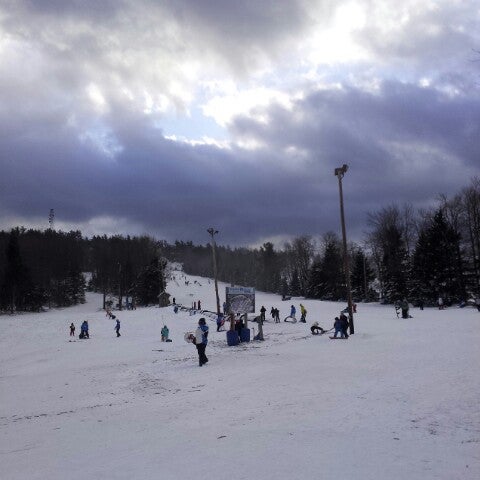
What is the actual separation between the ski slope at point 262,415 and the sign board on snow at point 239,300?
705cm

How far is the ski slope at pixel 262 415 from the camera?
20.8ft

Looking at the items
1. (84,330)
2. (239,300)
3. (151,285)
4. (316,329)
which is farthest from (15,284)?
(316,329)

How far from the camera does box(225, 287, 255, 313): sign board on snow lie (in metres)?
27.7

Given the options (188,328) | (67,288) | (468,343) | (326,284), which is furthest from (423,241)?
(67,288)

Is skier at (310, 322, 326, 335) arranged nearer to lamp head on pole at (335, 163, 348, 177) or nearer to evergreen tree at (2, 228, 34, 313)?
lamp head on pole at (335, 163, 348, 177)

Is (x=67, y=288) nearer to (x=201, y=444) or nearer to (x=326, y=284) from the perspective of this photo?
(x=326, y=284)

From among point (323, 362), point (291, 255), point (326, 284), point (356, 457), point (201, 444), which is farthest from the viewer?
point (291, 255)

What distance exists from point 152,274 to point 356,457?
7906 centimetres

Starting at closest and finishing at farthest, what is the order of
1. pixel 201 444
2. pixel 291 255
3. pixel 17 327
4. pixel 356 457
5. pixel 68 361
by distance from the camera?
1. pixel 356 457
2. pixel 201 444
3. pixel 68 361
4. pixel 17 327
5. pixel 291 255

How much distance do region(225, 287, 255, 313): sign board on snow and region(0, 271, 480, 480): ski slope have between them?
7051mm

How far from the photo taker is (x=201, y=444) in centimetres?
751

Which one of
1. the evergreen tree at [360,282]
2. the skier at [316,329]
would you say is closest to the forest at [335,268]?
the evergreen tree at [360,282]

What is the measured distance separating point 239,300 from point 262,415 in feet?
62.0

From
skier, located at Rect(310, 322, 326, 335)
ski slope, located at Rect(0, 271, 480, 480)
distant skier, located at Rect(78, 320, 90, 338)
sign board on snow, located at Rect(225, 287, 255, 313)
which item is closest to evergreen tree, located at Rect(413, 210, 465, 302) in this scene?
skier, located at Rect(310, 322, 326, 335)
